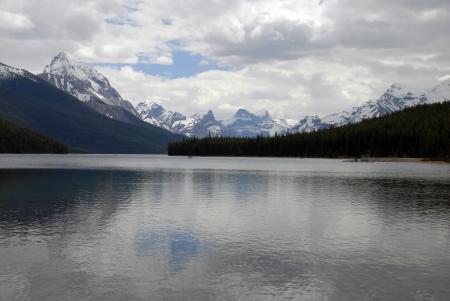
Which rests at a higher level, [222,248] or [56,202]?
[56,202]

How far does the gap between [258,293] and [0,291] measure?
46.3 ft

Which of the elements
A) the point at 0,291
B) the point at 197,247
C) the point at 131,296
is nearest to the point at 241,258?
the point at 197,247

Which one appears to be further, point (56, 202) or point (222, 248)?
point (56, 202)

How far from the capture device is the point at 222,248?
37.8m

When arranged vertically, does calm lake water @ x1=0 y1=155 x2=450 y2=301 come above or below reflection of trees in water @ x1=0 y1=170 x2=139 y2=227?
below

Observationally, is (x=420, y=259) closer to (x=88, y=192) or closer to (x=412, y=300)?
(x=412, y=300)

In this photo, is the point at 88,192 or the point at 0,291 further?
the point at 88,192

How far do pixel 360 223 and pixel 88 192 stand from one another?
45.2 metres

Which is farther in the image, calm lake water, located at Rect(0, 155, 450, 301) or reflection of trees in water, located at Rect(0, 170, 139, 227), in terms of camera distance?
reflection of trees in water, located at Rect(0, 170, 139, 227)

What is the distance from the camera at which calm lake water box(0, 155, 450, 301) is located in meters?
27.4

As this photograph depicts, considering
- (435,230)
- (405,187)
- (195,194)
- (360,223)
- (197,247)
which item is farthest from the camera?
(405,187)

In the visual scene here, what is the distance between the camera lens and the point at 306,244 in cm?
3966

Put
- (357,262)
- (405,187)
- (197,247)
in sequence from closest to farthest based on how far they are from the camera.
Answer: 1. (357,262)
2. (197,247)
3. (405,187)

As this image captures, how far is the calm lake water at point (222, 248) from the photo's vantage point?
2741 cm
